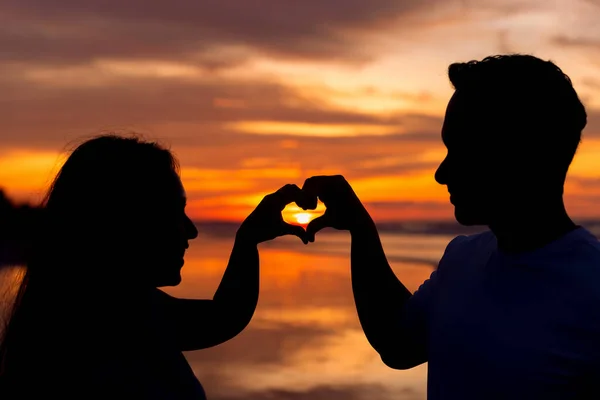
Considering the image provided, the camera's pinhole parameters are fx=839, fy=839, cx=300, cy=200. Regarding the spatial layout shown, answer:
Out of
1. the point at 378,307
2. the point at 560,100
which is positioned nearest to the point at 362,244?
the point at 378,307

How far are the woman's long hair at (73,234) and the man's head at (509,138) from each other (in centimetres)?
124

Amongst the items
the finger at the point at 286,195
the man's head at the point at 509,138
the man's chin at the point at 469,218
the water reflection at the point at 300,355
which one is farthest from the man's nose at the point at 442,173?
the water reflection at the point at 300,355

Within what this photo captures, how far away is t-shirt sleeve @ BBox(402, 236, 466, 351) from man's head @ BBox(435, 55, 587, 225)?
1.02 ft

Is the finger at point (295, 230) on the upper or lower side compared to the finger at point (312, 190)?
lower

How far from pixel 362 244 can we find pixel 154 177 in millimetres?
1005

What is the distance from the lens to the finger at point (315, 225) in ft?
12.5

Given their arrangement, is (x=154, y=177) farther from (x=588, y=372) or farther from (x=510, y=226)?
(x=588, y=372)

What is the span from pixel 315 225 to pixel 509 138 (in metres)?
1.12

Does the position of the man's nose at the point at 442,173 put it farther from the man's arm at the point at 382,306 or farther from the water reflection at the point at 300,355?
the water reflection at the point at 300,355

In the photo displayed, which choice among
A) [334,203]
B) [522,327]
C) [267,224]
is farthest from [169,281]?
[522,327]

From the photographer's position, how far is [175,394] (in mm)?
3211

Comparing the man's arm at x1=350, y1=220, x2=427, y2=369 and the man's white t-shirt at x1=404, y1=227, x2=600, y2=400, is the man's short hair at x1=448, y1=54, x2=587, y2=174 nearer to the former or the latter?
the man's white t-shirt at x1=404, y1=227, x2=600, y2=400

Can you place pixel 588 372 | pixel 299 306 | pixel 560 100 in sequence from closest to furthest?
pixel 588 372, pixel 560 100, pixel 299 306

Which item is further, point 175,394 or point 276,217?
point 276,217
